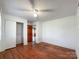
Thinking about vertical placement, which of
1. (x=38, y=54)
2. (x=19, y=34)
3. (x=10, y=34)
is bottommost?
(x=38, y=54)

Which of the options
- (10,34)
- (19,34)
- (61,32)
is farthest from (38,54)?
(19,34)

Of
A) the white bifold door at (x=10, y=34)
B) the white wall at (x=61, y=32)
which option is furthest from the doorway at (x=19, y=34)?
the white wall at (x=61, y=32)

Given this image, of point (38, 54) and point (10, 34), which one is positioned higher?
point (10, 34)

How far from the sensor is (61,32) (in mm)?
5320

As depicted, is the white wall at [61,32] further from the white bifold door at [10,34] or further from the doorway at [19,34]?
the white bifold door at [10,34]

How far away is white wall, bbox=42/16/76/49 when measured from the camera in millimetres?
4516

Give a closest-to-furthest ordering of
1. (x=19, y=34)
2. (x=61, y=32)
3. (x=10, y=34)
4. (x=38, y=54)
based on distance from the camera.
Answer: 1. (x=38, y=54)
2. (x=10, y=34)
3. (x=61, y=32)
4. (x=19, y=34)

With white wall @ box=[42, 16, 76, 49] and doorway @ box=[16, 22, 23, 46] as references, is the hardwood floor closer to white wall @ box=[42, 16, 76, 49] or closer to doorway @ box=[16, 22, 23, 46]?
white wall @ box=[42, 16, 76, 49]

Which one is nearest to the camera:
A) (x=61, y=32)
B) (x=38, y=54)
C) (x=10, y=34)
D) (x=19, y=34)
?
(x=38, y=54)

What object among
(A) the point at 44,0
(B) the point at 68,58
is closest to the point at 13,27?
(A) the point at 44,0

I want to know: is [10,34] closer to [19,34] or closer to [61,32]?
[19,34]

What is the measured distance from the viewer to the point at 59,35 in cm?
553

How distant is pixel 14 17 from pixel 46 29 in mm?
3481

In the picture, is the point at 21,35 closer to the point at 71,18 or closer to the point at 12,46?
the point at 12,46
